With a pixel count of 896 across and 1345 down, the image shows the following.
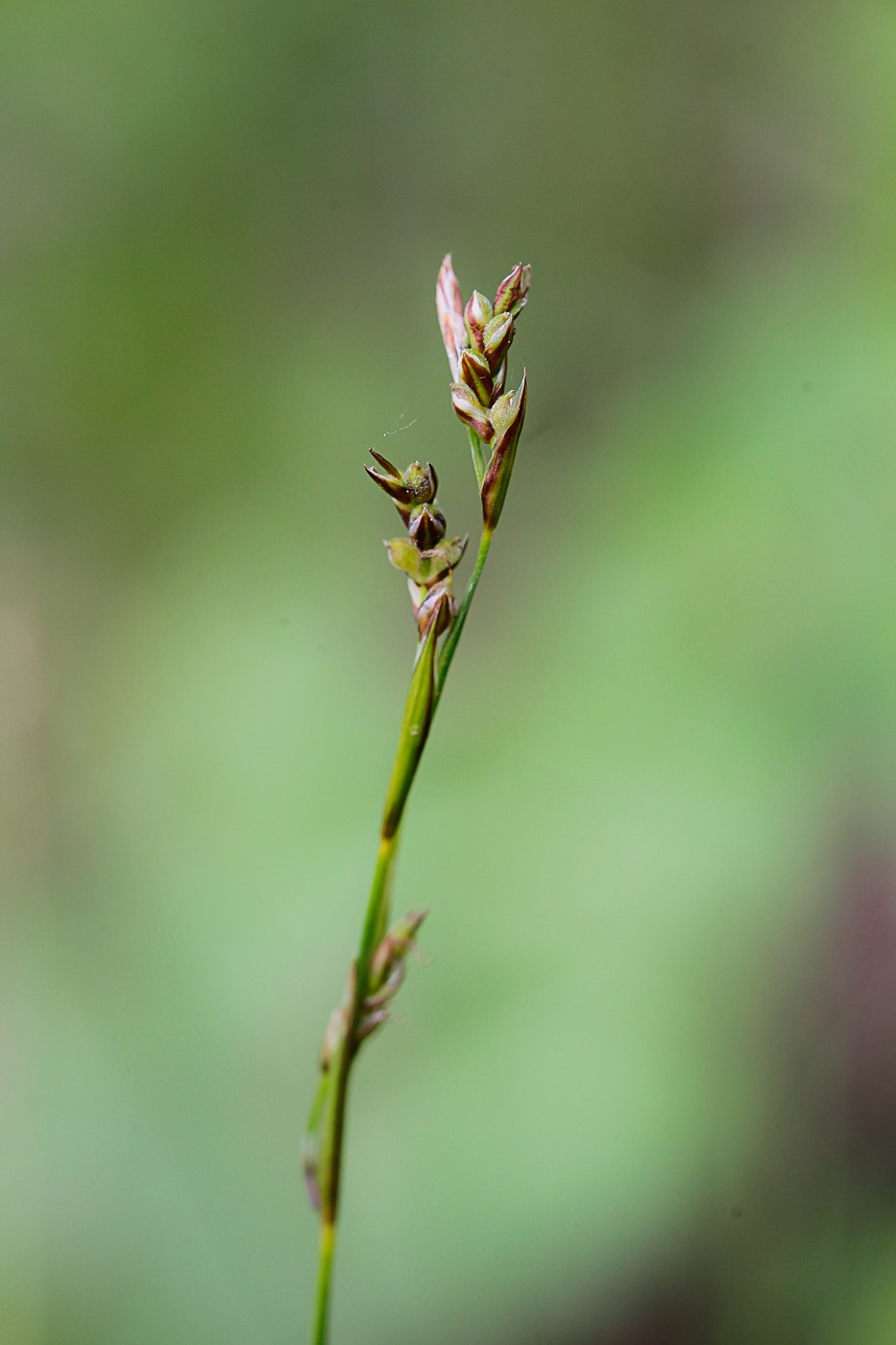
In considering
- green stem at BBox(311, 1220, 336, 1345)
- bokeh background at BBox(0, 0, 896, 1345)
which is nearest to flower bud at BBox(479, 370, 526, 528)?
green stem at BBox(311, 1220, 336, 1345)

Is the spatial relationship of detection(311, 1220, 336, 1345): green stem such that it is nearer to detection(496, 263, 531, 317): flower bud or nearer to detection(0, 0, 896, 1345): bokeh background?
detection(496, 263, 531, 317): flower bud

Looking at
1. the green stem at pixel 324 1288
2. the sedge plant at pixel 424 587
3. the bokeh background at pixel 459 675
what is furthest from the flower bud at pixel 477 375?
the bokeh background at pixel 459 675

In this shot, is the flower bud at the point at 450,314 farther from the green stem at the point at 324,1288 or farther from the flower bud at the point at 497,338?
the green stem at the point at 324,1288

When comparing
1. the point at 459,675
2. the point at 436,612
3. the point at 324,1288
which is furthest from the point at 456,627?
the point at 459,675

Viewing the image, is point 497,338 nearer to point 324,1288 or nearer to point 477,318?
point 477,318

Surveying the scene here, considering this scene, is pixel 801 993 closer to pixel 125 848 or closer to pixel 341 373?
pixel 125 848

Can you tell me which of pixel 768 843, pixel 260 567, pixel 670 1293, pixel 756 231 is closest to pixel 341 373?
pixel 260 567
